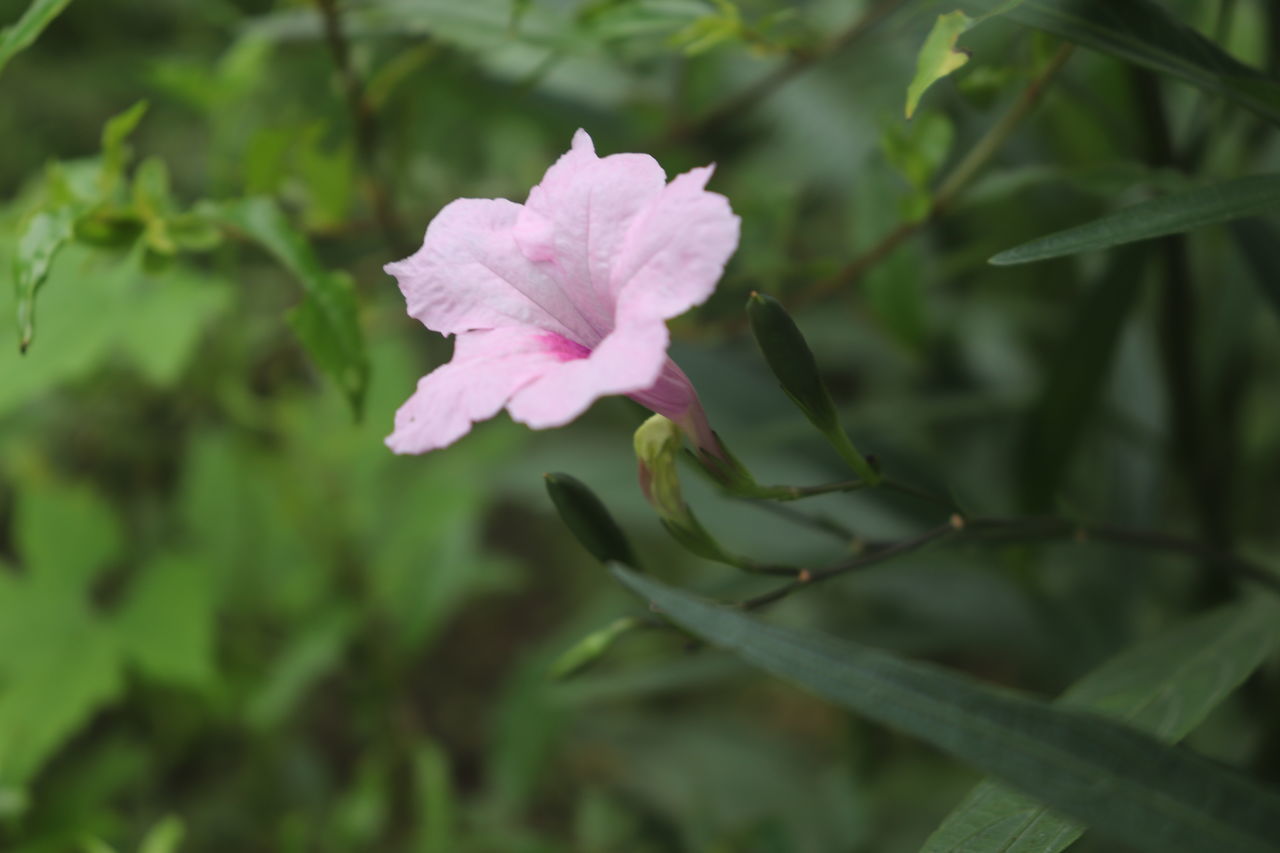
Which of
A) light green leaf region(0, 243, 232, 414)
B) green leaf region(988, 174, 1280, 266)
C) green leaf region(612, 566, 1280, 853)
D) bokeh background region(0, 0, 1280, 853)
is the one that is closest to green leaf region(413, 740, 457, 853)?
bokeh background region(0, 0, 1280, 853)

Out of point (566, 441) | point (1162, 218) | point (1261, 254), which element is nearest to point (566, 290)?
point (1162, 218)

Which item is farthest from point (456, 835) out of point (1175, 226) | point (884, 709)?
point (1175, 226)

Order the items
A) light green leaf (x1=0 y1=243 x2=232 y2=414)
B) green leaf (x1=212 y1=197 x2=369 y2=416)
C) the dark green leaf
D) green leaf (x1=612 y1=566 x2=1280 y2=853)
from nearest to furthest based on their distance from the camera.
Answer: green leaf (x1=612 y1=566 x2=1280 y2=853), green leaf (x1=212 y1=197 x2=369 y2=416), the dark green leaf, light green leaf (x1=0 y1=243 x2=232 y2=414)

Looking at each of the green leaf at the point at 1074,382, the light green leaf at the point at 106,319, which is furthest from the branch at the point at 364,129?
the green leaf at the point at 1074,382

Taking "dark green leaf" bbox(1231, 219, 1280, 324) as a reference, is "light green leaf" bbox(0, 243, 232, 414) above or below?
below

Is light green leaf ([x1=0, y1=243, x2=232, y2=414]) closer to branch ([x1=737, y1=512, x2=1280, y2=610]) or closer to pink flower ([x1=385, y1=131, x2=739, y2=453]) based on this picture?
pink flower ([x1=385, y1=131, x2=739, y2=453])

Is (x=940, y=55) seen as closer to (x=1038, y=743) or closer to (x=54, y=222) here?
(x=1038, y=743)

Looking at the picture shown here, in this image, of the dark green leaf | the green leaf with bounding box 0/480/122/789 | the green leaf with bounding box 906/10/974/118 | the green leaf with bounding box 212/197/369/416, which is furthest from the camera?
the green leaf with bounding box 0/480/122/789

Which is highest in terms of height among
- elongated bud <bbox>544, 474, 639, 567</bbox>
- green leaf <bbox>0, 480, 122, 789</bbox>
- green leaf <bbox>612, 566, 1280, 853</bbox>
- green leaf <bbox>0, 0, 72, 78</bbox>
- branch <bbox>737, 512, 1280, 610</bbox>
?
green leaf <bbox>0, 0, 72, 78</bbox>

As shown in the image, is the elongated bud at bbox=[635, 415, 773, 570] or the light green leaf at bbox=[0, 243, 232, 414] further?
the light green leaf at bbox=[0, 243, 232, 414]
